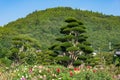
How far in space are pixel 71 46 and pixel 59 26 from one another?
4610cm

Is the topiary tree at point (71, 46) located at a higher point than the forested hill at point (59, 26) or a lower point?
lower

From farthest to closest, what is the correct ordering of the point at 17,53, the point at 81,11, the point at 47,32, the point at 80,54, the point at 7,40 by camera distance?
1. the point at 81,11
2. the point at 47,32
3. the point at 7,40
4. the point at 17,53
5. the point at 80,54

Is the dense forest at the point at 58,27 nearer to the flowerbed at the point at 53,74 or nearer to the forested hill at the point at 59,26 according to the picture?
the forested hill at the point at 59,26

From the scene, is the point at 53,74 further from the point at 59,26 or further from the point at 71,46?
the point at 59,26

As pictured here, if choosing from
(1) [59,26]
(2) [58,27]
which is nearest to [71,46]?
(2) [58,27]

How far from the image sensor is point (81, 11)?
82.9 meters

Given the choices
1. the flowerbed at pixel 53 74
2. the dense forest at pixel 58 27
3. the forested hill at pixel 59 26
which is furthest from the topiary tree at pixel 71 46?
the forested hill at pixel 59 26

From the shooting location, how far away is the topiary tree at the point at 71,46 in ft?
86.8

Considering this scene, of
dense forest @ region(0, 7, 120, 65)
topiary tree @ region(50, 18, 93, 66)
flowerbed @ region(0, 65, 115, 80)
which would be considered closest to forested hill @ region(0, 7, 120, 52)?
dense forest @ region(0, 7, 120, 65)

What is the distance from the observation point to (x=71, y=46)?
26734 millimetres

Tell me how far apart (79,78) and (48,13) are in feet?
245

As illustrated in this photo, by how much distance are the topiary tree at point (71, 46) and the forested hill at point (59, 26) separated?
30.2m

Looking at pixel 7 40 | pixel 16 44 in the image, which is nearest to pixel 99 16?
pixel 7 40

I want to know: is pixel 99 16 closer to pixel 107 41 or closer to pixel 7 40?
pixel 107 41
